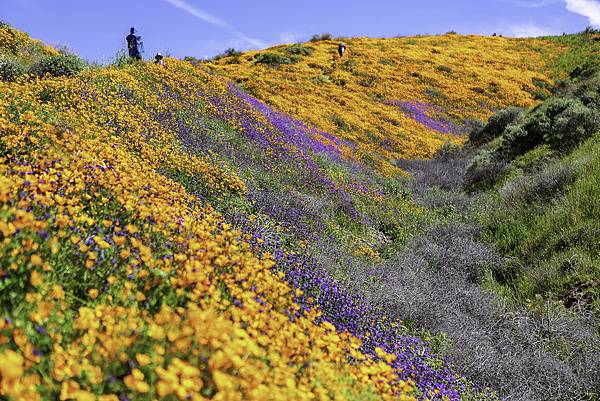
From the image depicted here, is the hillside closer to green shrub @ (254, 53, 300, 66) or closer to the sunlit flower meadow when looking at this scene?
the sunlit flower meadow

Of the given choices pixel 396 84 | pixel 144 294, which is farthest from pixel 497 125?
pixel 144 294

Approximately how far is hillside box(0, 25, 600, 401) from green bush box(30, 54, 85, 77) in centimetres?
6

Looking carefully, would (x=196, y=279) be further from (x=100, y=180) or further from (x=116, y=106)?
(x=116, y=106)

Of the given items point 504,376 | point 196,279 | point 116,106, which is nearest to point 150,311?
point 196,279

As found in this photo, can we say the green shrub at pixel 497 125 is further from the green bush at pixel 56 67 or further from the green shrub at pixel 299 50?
the green shrub at pixel 299 50

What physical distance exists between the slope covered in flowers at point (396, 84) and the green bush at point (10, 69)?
11144mm

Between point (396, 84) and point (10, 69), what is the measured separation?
25.4 meters

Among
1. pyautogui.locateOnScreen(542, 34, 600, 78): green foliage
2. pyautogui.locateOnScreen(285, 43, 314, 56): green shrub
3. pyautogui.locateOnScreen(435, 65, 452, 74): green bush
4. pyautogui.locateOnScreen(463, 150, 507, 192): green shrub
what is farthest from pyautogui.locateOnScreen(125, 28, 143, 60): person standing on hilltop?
pyautogui.locateOnScreen(542, 34, 600, 78): green foliage

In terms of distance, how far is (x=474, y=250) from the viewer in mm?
8617

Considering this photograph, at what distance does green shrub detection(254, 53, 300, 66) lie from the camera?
31.1 m

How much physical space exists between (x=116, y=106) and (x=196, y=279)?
597 centimetres

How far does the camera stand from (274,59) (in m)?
31.4

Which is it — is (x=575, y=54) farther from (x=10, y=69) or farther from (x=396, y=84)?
(x=10, y=69)

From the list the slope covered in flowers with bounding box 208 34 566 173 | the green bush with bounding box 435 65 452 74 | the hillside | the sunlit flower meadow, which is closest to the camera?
the sunlit flower meadow
